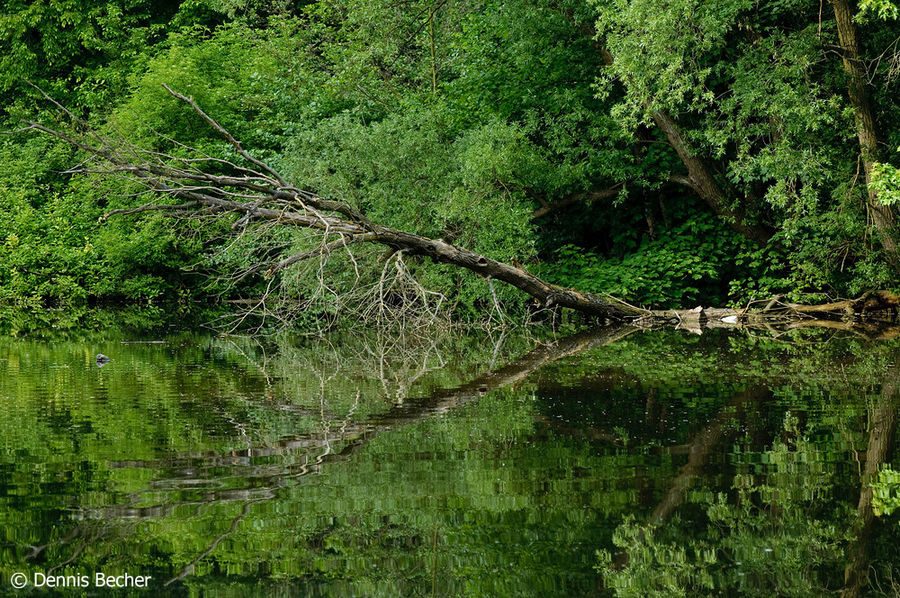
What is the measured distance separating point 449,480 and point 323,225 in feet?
26.2

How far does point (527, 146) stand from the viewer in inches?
727

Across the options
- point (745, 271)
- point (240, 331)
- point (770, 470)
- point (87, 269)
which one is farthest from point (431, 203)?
point (770, 470)

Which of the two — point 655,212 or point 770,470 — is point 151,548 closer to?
point 770,470

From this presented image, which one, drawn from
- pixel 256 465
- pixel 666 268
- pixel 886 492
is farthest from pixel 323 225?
pixel 886 492

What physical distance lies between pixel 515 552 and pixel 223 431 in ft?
11.3

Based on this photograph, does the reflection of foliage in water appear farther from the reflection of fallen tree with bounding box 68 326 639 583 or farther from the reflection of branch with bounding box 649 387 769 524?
the reflection of fallen tree with bounding box 68 326 639 583

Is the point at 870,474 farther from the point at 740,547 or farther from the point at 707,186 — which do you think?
the point at 707,186

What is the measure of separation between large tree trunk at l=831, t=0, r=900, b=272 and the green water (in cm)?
672

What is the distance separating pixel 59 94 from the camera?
1231 inches

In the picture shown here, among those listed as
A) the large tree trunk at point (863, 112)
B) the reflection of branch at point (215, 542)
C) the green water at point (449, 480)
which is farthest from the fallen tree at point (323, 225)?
the reflection of branch at point (215, 542)

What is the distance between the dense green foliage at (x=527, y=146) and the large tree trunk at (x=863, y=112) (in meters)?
0.30

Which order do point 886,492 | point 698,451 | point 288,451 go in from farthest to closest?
point 288,451 → point 698,451 → point 886,492

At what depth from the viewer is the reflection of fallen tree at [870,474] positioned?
3.87 meters

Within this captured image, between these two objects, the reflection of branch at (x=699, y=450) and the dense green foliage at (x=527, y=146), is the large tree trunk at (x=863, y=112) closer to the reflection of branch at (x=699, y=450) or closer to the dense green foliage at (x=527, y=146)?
the dense green foliage at (x=527, y=146)
